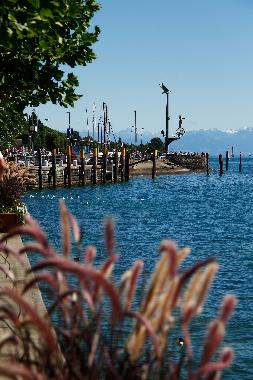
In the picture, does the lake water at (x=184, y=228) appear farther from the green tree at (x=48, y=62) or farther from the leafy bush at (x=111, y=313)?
the leafy bush at (x=111, y=313)

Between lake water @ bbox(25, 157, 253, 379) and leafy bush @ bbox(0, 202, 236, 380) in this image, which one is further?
lake water @ bbox(25, 157, 253, 379)

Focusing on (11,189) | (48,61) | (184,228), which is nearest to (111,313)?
(48,61)

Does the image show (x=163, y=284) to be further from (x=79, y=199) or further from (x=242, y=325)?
(x=79, y=199)

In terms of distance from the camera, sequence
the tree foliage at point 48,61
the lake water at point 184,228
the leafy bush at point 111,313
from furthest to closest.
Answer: the lake water at point 184,228 → the tree foliage at point 48,61 → the leafy bush at point 111,313

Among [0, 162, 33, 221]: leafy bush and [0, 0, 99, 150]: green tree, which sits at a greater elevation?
[0, 0, 99, 150]: green tree

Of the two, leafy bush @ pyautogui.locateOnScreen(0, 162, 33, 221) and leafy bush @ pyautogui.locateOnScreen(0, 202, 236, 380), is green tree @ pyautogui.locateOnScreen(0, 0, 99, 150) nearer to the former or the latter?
leafy bush @ pyautogui.locateOnScreen(0, 162, 33, 221)

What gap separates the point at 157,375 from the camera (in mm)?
3055

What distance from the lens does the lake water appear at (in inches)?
587

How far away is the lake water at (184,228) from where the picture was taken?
1492cm

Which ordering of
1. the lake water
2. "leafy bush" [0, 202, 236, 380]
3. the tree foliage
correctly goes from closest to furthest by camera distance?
"leafy bush" [0, 202, 236, 380] → the tree foliage → the lake water

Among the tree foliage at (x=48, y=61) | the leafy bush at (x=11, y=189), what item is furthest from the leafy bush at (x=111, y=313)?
the leafy bush at (x=11, y=189)

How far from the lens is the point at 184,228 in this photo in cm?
3744

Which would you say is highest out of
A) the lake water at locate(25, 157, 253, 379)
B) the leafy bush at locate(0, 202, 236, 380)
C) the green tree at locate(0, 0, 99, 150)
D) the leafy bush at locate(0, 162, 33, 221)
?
the green tree at locate(0, 0, 99, 150)

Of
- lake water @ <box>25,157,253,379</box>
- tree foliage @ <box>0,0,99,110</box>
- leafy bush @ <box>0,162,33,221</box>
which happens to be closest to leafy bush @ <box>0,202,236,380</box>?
tree foliage @ <box>0,0,99,110</box>
